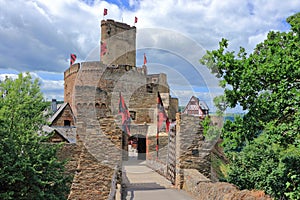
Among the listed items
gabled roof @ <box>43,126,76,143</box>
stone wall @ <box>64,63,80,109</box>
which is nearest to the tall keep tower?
stone wall @ <box>64,63,80,109</box>

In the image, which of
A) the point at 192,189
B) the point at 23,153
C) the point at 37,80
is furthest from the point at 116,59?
the point at 192,189

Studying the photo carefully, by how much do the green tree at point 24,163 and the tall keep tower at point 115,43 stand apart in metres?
25.7

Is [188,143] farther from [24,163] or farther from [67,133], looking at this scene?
[67,133]

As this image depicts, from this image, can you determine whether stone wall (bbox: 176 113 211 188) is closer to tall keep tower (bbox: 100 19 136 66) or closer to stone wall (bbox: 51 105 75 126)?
stone wall (bbox: 51 105 75 126)

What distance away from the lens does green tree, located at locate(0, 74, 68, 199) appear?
9.88m

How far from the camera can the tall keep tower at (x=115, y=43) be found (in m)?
38.7

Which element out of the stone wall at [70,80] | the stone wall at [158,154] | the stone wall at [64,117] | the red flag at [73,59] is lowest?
the stone wall at [158,154]

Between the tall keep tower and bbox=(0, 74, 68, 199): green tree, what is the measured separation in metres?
25.7

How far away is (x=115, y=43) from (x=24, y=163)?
99.9ft

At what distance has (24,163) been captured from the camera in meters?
9.98

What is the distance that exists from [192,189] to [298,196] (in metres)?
2.75

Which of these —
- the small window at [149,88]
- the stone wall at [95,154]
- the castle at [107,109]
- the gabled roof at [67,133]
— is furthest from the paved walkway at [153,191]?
the small window at [149,88]

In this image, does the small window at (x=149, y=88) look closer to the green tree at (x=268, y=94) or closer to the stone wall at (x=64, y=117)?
the stone wall at (x=64, y=117)

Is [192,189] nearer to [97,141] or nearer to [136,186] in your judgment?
[136,186]
